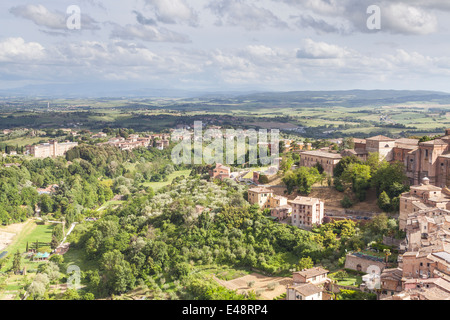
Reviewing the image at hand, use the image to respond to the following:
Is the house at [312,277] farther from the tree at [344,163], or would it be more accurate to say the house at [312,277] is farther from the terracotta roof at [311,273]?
the tree at [344,163]

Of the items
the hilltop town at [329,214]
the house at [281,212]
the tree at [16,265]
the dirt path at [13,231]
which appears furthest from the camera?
the dirt path at [13,231]

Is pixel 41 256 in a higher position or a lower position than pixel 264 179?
lower

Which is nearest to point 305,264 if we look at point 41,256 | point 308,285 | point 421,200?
point 308,285

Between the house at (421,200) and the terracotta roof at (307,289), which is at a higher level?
the house at (421,200)

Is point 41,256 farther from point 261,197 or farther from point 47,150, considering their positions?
point 47,150

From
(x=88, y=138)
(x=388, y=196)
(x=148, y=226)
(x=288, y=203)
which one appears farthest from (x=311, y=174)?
(x=88, y=138)

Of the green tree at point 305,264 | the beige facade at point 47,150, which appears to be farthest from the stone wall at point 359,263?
the beige facade at point 47,150

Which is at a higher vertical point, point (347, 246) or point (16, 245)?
point (347, 246)
